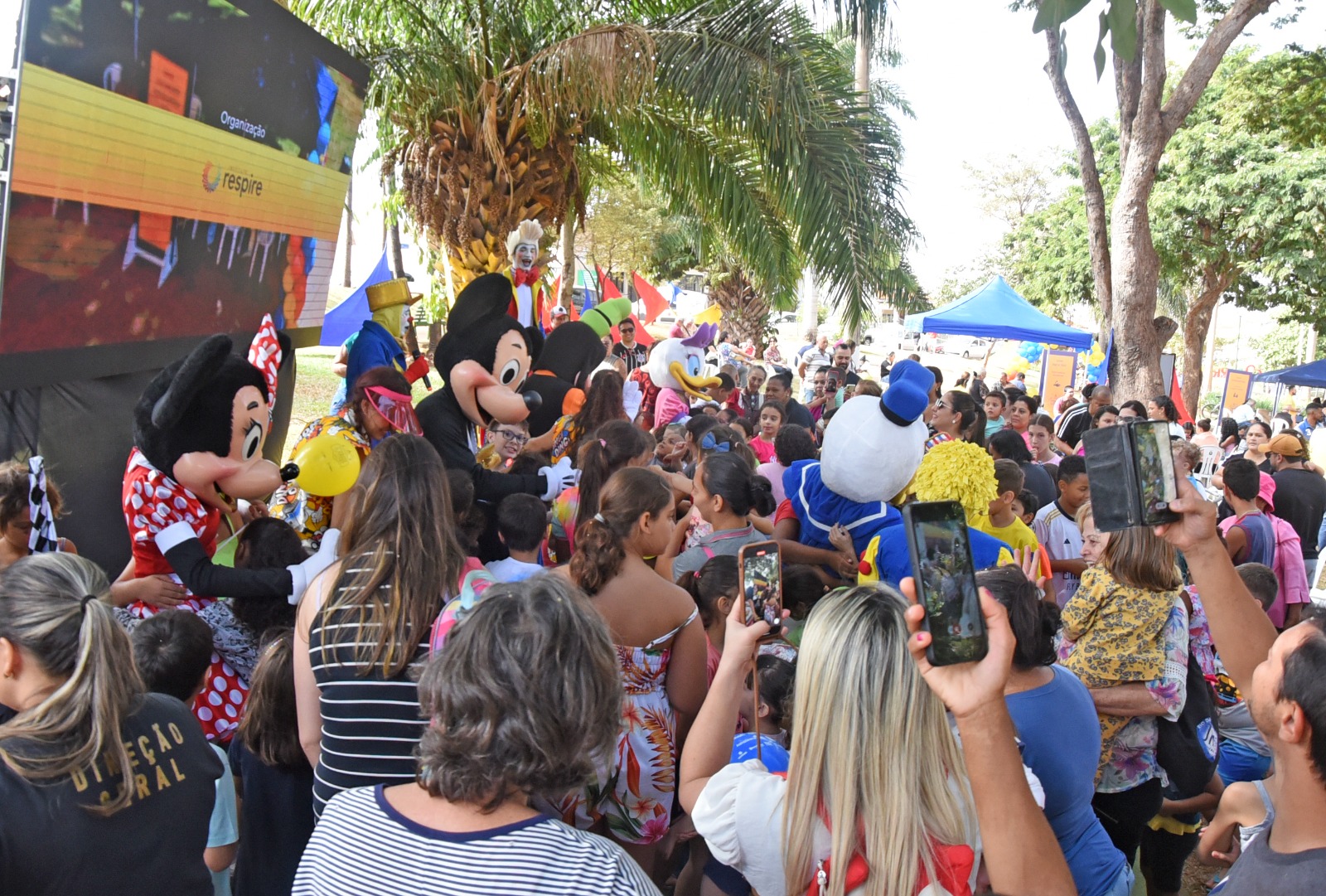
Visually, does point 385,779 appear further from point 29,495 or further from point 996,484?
point 996,484

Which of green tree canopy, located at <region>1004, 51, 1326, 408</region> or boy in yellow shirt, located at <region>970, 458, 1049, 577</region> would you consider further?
green tree canopy, located at <region>1004, 51, 1326, 408</region>

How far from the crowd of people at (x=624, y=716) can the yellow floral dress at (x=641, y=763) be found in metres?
0.01

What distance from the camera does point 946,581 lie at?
158 cm

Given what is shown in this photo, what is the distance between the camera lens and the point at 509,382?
503 cm

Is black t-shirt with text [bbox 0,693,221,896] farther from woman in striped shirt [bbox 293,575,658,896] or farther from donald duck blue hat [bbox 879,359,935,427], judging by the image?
donald duck blue hat [bbox 879,359,935,427]

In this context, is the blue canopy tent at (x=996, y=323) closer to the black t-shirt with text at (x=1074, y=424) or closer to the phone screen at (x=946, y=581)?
the black t-shirt with text at (x=1074, y=424)

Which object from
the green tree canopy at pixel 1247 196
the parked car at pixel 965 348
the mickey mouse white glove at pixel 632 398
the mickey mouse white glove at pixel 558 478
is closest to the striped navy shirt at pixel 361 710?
the mickey mouse white glove at pixel 558 478

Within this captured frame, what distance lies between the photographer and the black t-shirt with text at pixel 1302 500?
686 centimetres

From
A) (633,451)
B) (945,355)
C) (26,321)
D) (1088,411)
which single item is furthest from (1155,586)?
(945,355)

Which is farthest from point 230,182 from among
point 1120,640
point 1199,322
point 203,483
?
point 1199,322

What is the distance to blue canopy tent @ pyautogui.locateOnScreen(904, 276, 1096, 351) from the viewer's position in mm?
14672

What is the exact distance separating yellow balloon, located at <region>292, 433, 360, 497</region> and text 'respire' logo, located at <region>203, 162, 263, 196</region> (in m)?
2.93

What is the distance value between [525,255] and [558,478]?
242 centimetres

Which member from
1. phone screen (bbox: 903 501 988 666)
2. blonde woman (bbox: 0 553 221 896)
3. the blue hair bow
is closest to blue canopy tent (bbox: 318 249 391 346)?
the blue hair bow
